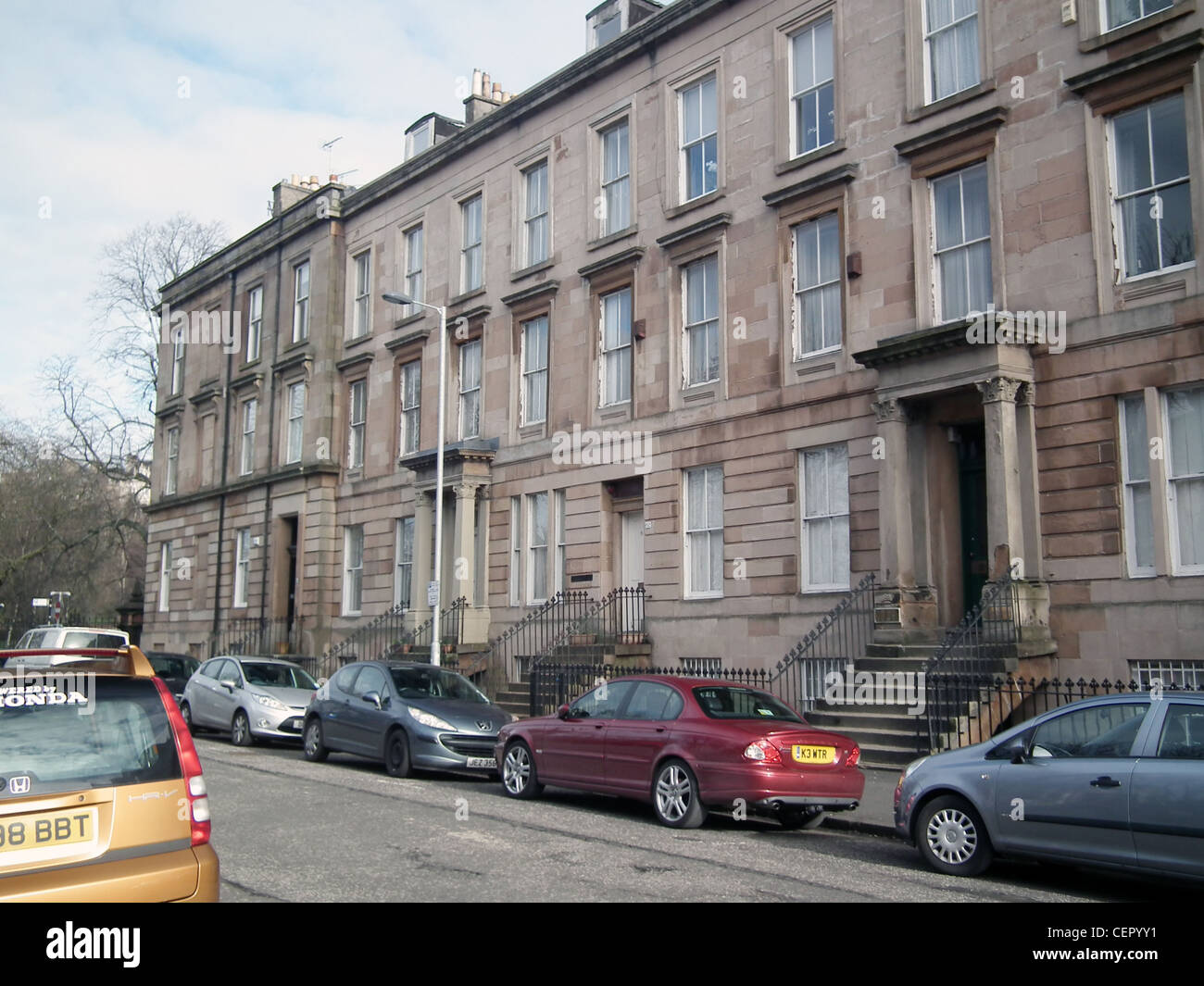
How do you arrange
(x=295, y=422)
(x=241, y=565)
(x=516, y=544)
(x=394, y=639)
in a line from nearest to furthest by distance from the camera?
(x=516, y=544) < (x=394, y=639) < (x=295, y=422) < (x=241, y=565)

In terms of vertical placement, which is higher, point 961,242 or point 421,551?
point 961,242

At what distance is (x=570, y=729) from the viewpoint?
13258mm

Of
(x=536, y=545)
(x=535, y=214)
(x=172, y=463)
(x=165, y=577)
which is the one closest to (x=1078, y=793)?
(x=536, y=545)

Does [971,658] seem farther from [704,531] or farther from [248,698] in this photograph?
[248,698]

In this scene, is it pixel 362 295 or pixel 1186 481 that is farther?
pixel 362 295

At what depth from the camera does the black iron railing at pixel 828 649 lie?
718 inches

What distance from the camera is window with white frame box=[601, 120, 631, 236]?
955 inches

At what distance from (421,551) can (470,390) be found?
401 cm

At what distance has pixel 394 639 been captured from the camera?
28.3 m

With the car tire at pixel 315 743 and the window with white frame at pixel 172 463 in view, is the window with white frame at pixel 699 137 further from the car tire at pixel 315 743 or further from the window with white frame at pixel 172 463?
the window with white frame at pixel 172 463

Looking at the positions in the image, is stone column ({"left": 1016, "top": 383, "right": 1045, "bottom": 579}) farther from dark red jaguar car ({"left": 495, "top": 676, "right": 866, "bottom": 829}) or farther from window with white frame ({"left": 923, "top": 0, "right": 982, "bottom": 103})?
dark red jaguar car ({"left": 495, "top": 676, "right": 866, "bottom": 829})

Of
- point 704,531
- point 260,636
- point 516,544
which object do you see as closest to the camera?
point 704,531

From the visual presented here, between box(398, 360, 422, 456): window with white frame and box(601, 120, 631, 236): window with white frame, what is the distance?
24.0ft

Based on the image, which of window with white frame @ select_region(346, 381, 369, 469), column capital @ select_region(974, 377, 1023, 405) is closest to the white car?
window with white frame @ select_region(346, 381, 369, 469)
